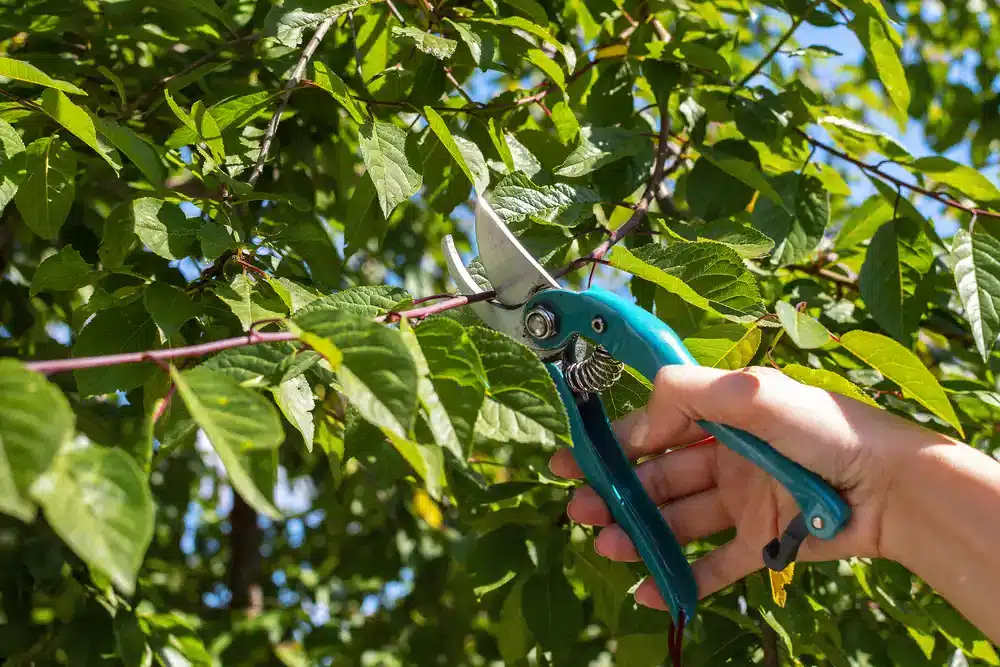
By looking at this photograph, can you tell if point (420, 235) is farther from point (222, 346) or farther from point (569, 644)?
point (222, 346)

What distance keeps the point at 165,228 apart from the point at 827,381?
38.4 inches

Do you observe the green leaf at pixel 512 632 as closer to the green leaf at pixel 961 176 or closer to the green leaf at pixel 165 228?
the green leaf at pixel 165 228

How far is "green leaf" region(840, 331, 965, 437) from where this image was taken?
3.96ft

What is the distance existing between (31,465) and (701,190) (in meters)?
1.47

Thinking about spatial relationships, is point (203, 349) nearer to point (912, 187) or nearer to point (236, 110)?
point (236, 110)

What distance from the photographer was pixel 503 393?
3.29 feet

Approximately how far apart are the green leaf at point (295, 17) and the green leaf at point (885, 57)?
95 centimetres

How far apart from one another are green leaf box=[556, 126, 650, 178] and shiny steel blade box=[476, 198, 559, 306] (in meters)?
0.27

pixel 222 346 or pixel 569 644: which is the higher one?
pixel 222 346

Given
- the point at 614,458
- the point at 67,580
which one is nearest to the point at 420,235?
the point at 67,580

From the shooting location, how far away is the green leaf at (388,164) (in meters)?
1.40

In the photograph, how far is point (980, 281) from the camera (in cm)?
163

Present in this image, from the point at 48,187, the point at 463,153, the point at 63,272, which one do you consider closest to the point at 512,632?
the point at 463,153

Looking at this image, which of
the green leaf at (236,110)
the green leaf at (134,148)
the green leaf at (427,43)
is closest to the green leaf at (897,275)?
the green leaf at (427,43)
